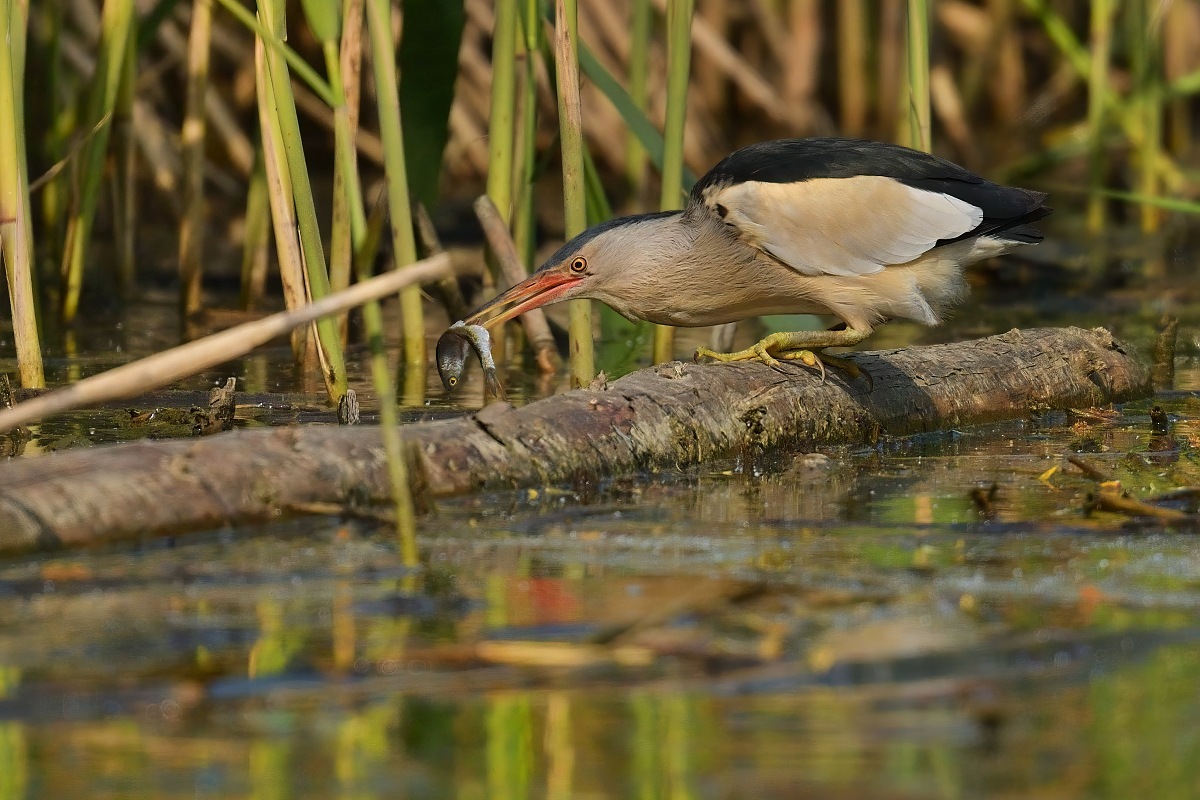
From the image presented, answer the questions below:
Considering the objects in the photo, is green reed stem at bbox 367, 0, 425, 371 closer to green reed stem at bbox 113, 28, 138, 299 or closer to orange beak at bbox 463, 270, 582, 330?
orange beak at bbox 463, 270, 582, 330

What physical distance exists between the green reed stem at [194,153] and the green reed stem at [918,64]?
279 centimetres

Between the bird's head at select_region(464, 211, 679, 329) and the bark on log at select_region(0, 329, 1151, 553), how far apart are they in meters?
0.61

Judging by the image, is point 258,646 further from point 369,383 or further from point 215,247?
point 215,247

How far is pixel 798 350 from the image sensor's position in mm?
5016

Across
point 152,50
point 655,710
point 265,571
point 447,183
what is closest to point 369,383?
point 265,571

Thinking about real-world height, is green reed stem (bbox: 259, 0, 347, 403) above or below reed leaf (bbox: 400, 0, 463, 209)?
below

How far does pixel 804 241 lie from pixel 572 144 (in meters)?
0.77

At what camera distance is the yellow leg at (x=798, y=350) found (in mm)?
4887

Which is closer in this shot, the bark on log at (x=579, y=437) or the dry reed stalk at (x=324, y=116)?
the bark on log at (x=579, y=437)

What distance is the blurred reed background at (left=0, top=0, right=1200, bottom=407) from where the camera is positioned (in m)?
4.89

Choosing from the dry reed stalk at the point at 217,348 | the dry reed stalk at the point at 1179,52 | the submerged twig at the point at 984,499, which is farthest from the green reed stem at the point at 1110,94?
the dry reed stalk at the point at 217,348

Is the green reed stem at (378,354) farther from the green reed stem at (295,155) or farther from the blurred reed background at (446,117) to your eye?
the green reed stem at (295,155)

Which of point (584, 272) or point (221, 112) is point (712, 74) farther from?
point (584, 272)

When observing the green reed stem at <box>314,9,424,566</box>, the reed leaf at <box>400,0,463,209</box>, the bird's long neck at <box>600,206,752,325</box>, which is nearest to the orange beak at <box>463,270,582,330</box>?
the bird's long neck at <box>600,206,752,325</box>
